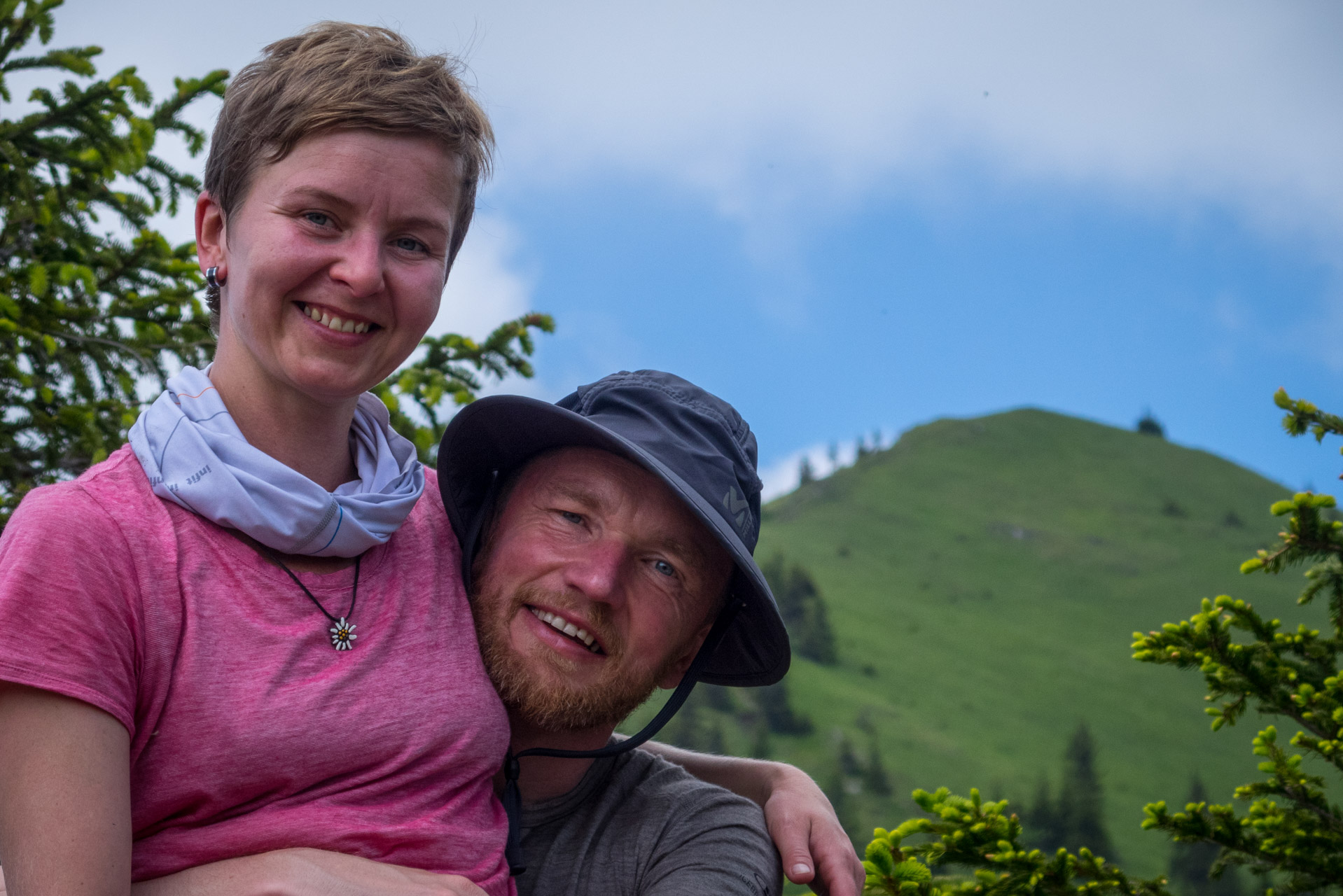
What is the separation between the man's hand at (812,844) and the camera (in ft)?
8.75

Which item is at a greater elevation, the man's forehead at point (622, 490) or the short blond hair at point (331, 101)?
the short blond hair at point (331, 101)

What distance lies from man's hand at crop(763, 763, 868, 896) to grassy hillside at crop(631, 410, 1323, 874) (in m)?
86.8

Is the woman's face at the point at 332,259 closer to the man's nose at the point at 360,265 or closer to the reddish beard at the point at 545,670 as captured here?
the man's nose at the point at 360,265

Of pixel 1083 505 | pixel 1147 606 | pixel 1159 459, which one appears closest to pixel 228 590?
pixel 1147 606

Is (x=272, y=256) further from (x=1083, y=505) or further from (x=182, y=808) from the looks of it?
(x=1083, y=505)

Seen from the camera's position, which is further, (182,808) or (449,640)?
(449,640)

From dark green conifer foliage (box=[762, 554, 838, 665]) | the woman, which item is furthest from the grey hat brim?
dark green conifer foliage (box=[762, 554, 838, 665])

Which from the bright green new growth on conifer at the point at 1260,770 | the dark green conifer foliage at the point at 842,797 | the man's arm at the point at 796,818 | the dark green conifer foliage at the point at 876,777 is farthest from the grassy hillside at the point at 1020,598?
the man's arm at the point at 796,818

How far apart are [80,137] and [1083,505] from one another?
171 metres

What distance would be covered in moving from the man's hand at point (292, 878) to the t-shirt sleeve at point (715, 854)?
2.15ft

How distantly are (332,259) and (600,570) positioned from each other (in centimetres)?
97

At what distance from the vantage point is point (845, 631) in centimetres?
12875

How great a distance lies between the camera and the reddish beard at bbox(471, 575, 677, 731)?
263 centimetres

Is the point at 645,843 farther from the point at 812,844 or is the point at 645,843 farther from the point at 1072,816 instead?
the point at 1072,816
